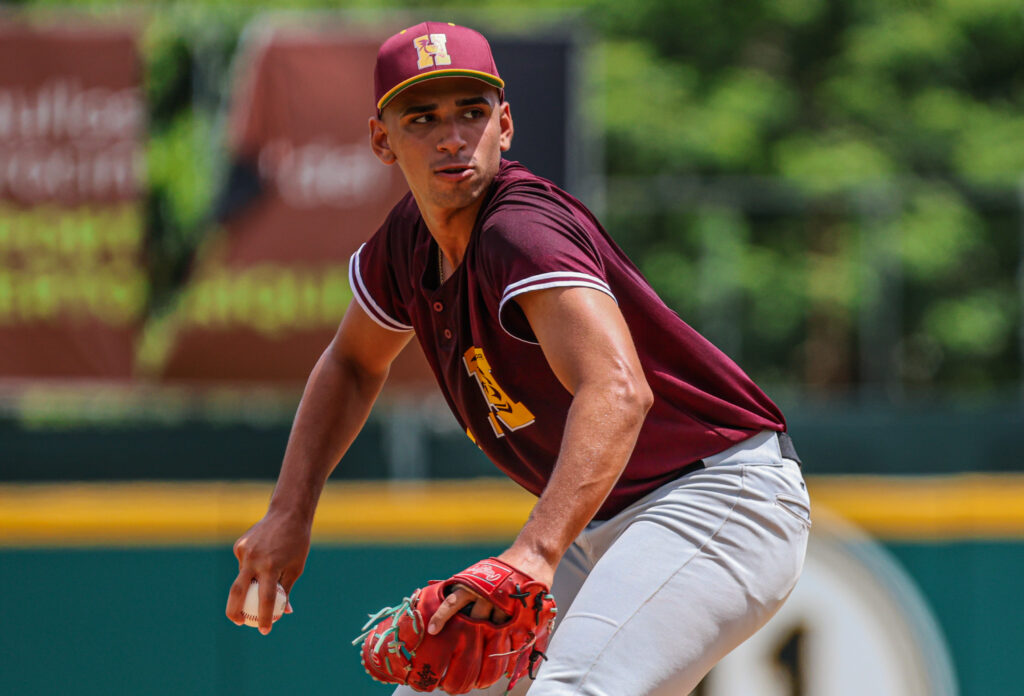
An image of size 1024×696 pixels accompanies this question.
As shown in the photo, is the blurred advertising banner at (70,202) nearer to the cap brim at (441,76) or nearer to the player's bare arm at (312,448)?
the player's bare arm at (312,448)

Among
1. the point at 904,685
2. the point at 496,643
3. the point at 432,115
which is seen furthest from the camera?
the point at 904,685

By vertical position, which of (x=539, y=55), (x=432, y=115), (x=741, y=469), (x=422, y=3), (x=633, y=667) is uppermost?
(x=422, y=3)

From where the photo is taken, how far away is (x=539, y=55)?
27.8ft

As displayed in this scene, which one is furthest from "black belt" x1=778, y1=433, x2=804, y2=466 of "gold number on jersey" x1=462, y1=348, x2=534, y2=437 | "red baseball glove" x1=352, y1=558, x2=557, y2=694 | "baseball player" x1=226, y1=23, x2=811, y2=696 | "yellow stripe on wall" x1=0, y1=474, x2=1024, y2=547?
"yellow stripe on wall" x1=0, y1=474, x2=1024, y2=547

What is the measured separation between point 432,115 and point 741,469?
3.06 ft

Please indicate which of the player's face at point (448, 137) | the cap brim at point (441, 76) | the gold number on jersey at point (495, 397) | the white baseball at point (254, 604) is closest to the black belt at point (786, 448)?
the gold number on jersey at point (495, 397)

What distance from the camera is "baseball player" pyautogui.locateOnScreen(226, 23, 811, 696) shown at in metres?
2.38

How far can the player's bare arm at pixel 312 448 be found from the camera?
285cm

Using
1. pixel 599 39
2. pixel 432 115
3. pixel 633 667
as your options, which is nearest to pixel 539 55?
pixel 432 115

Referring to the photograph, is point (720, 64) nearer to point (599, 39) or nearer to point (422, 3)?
point (599, 39)

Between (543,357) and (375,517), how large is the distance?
2786 millimetres

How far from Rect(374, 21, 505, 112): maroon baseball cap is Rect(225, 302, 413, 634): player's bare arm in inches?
25.7

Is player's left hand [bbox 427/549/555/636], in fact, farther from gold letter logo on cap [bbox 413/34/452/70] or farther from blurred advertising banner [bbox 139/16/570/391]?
blurred advertising banner [bbox 139/16/570/391]

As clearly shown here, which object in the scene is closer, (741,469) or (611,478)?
(611,478)
